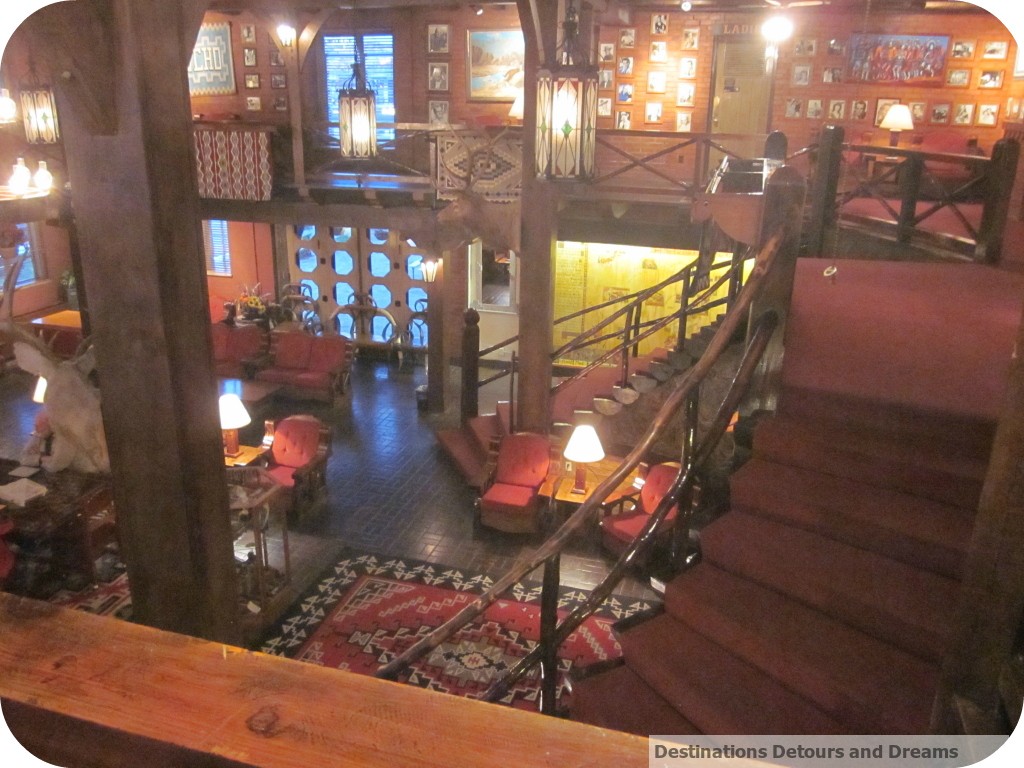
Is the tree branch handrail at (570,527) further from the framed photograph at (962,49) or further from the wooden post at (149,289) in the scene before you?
the framed photograph at (962,49)

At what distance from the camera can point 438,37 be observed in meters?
13.2

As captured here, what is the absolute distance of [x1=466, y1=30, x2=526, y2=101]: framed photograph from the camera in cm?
1283

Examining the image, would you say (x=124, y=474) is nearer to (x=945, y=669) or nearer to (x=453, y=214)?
(x=945, y=669)

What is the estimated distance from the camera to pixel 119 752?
3.26ft

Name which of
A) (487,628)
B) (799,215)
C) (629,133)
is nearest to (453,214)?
(629,133)

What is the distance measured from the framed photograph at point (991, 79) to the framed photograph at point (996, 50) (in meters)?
0.18

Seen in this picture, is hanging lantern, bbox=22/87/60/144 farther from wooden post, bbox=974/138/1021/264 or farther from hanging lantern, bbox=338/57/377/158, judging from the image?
wooden post, bbox=974/138/1021/264

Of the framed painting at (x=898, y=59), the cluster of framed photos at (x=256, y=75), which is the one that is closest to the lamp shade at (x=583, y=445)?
the framed painting at (x=898, y=59)

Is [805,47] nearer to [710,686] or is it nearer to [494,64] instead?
[494,64]

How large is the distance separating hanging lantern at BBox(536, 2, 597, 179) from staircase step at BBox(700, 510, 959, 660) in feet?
10.3

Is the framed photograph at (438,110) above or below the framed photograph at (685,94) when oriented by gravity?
below

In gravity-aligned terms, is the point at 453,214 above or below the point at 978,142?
below

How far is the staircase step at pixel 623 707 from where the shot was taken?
3131 millimetres

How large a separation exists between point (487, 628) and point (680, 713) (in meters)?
3.91
